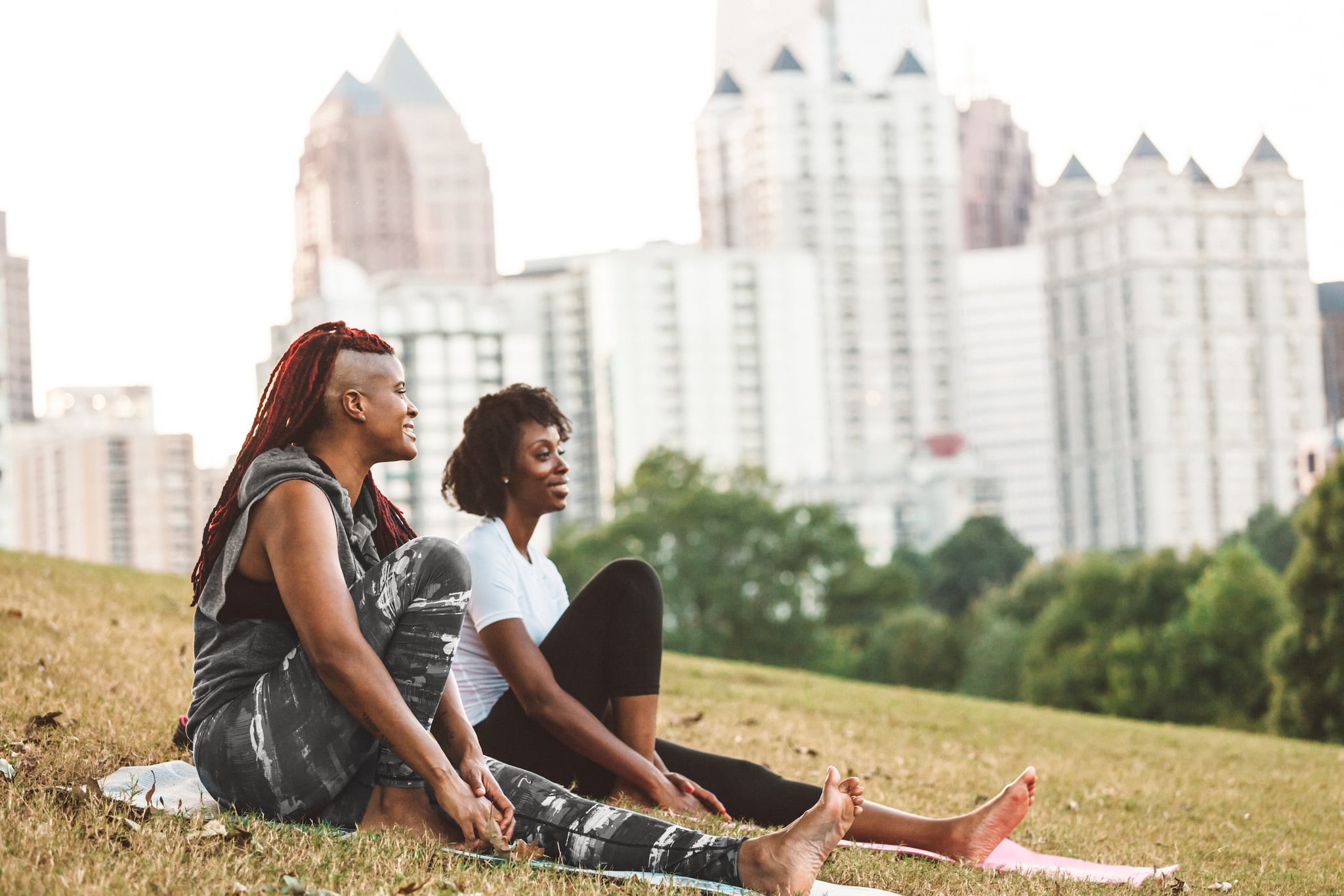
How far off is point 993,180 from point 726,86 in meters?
58.0

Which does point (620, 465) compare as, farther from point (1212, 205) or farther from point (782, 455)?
point (1212, 205)

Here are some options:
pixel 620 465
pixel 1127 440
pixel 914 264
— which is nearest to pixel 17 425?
pixel 620 465

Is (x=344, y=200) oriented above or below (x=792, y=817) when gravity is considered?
above

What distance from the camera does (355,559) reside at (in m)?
3.87

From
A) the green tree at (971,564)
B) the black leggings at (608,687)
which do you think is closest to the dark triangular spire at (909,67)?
the green tree at (971,564)

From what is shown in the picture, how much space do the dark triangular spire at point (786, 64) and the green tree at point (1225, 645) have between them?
102 m

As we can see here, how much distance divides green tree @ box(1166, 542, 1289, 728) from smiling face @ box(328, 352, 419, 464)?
105 ft

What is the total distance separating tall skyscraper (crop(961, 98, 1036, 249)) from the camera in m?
185

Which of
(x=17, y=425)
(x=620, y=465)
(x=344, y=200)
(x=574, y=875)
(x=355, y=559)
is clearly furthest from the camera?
(x=344, y=200)

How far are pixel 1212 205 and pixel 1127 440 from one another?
2108 cm

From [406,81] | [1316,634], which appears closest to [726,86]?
[406,81]

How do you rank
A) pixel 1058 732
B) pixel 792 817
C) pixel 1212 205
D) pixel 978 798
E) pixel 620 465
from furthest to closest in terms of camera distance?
Result: 1. pixel 1212 205
2. pixel 620 465
3. pixel 1058 732
4. pixel 978 798
5. pixel 792 817

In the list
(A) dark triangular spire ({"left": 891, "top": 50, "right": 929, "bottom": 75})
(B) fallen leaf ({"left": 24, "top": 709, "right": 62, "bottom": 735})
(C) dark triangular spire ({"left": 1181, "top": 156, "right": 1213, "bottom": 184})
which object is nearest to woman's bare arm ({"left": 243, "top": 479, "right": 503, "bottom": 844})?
(B) fallen leaf ({"left": 24, "top": 709, "right": 62, "bottom": 735})

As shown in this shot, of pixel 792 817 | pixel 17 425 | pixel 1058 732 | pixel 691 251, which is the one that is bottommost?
pixel 1058 732
